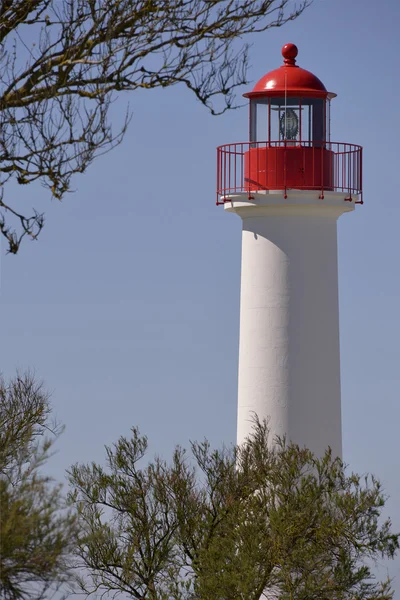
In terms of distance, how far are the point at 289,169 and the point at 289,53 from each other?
168 centimetres

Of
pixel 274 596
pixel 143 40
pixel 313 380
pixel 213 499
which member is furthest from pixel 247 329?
pixel 143 40

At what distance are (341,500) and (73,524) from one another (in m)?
6.57

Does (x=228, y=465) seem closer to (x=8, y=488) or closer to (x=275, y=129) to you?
(x=275, y=129)

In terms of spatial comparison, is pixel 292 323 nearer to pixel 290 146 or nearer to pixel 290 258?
pixel 290 258

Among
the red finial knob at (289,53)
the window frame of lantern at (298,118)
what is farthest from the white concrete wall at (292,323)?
the red finial knob at (289,53)

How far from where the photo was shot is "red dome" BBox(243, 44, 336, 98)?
18.2 meters

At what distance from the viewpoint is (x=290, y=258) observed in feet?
58.2

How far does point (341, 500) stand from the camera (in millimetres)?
16203

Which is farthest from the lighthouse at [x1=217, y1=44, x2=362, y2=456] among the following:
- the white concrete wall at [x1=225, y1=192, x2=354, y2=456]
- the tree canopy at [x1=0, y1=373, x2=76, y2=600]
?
the tree canopy at [x1=0, y1=373, x2=76, y2=600]

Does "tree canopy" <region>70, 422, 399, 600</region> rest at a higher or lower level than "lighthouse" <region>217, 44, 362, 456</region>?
lower

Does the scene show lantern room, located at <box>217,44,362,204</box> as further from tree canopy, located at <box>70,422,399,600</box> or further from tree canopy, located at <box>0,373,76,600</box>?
tree canopy, located at <box>0,373,76,600</box>

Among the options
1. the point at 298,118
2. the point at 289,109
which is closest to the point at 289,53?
the point at 289,109

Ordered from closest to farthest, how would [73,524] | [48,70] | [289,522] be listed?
[73,524] → [48,70] → [289,522]

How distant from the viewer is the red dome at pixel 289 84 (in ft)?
59.6
